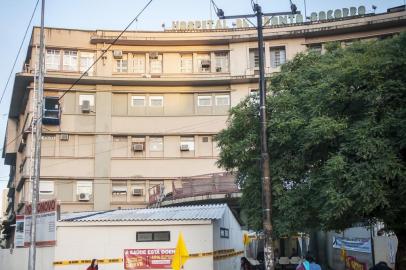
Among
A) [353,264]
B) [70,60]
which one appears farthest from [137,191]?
[353,264]

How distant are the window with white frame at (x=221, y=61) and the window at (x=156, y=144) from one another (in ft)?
24.6

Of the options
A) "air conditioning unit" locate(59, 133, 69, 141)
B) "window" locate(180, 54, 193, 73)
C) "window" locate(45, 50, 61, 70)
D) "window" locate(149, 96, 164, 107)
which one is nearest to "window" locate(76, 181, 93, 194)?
"air conditioning unit" locate(59, 133, 69, 141)

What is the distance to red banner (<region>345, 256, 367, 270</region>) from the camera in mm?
21759

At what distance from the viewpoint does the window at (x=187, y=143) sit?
147 feet

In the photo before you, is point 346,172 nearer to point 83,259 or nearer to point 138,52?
point 83,259

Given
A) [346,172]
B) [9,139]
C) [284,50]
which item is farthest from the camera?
[9,139]

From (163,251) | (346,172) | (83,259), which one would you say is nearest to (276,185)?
(346,172)

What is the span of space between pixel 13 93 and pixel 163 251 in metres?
30.2

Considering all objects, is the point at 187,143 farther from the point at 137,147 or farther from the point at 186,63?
the point at 186,63

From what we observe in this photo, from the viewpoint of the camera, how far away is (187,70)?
46281mm

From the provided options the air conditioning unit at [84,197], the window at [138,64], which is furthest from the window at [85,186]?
the window at [138,64]

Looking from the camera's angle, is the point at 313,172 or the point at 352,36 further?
the point at 352,36

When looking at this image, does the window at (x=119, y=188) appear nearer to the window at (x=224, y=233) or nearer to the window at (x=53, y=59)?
the window at (x=53, y=59)

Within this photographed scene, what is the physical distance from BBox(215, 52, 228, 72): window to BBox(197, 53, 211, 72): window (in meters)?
0.75
